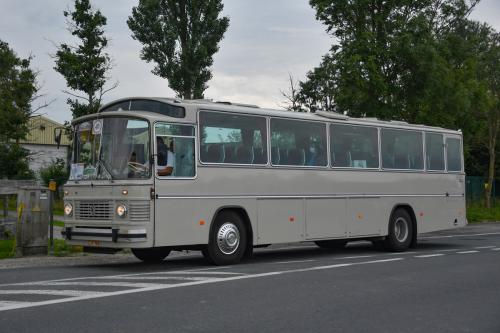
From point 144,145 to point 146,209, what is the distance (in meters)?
1.12

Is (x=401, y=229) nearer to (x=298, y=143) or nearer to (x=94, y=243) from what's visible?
(x=298, y=143)

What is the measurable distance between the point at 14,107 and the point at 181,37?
961 cm

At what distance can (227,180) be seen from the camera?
1366 centimetres

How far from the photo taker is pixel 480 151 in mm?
62219

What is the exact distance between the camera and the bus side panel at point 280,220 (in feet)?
46.8

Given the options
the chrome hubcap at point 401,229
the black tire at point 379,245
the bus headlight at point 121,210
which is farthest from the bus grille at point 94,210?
the chrome hubcap at point 401,229

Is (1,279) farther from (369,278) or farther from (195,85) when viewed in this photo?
(195,85)

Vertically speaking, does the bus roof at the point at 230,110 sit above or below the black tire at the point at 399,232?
above

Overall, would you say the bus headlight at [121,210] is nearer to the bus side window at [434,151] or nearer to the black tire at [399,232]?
the black tire at [399,232]

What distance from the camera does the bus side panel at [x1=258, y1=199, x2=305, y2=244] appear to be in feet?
46.8

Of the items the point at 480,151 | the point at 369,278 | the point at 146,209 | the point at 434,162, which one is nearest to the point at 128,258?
the point at 146,209

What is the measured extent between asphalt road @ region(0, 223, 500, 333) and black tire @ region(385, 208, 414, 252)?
3029 mm

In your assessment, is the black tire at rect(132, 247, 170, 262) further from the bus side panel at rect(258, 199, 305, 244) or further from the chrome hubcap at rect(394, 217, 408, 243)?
the chrome hubcap at rect(394, 217, 408, 243)

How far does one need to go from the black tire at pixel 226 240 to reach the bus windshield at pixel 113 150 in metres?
1.87
